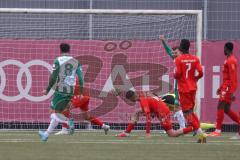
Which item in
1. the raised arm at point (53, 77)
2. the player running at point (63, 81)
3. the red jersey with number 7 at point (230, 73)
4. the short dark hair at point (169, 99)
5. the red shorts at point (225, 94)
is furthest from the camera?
the short dark hair at point (169, 99)

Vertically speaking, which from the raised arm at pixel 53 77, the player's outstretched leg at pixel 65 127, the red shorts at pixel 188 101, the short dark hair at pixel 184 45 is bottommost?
the player's outstretched leg at pixel 65 127

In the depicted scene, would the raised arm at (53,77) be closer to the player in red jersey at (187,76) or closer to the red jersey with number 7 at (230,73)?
the player in red jersey at (187,76)

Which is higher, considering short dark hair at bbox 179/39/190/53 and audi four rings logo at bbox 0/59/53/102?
short dark hair at bbox 179/39/190/53

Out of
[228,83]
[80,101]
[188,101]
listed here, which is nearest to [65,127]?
[80,101]

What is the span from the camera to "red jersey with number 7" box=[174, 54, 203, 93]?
1598 cm

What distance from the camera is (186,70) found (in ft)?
52.6

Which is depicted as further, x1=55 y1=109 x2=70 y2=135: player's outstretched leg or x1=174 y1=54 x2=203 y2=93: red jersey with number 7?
x1=55 y1=109 x2=70 y2=135: player's outstretched leg

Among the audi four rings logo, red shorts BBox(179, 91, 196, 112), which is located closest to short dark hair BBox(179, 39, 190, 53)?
red shorts BBox(179, 91, 196, 112)

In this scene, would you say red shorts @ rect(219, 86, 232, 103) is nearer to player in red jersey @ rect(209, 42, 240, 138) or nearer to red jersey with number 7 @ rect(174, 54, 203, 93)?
player in red jersey @ rect(209, 42, 240, 138)

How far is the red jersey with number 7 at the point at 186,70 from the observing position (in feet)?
52.4

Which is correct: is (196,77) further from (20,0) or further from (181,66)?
(20,0)

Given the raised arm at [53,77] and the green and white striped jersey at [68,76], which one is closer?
the raised arm at [53,77]

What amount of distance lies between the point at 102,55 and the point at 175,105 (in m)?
3.47

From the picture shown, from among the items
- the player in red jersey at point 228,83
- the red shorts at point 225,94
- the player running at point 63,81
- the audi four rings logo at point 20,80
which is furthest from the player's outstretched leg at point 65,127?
the red shorts at point 225,94
